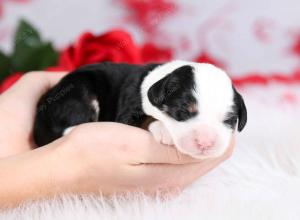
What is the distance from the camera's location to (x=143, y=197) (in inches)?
62.4

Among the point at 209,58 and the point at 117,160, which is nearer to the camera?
the point at 117,160

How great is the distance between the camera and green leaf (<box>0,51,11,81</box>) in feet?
8.76

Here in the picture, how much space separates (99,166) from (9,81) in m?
1.11

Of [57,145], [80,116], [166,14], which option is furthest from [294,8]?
[57,145]

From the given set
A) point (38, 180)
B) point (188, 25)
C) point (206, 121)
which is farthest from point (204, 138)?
point (188, 25)

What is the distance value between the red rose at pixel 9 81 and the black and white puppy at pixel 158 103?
0.52 m

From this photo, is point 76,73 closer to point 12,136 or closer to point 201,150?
point 12,136

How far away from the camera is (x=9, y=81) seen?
250 cm

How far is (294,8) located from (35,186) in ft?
7.86

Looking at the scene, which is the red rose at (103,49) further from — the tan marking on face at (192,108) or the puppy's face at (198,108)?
the tan marking on face at (192,108)

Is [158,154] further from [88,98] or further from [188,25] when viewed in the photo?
[188,25]

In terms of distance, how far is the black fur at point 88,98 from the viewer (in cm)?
187

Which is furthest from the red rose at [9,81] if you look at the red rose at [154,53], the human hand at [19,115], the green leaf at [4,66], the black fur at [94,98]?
the red rose at [154,53]

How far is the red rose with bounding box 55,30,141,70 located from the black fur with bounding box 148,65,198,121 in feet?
3.08
